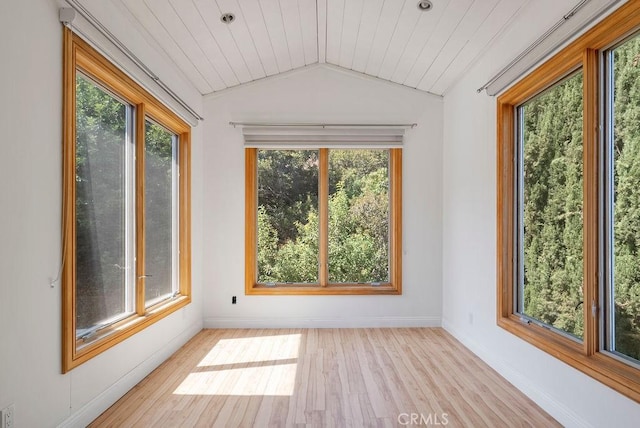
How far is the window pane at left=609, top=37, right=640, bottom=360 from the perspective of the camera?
6.91 feet

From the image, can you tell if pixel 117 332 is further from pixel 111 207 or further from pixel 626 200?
pixel 626 200

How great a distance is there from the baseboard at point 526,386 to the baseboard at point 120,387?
103 inches

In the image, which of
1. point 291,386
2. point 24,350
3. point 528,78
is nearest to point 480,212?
point 528,78

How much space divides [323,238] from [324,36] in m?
2.07

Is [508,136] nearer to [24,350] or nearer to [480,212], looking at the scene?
[480,212]

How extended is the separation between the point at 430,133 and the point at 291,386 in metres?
3.11

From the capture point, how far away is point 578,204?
2557 millimetres

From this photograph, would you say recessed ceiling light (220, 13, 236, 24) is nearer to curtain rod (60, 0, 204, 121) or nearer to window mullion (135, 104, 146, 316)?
curtain rod (60, 0, 204, 121)

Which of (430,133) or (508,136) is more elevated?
(430,133)

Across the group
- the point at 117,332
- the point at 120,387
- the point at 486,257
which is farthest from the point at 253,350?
the point at 486,257

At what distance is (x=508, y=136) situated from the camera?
3340 mm

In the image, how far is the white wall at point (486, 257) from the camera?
238 cm

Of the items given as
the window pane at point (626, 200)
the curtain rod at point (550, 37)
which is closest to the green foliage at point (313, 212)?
the curtain rod at point (550, 37)

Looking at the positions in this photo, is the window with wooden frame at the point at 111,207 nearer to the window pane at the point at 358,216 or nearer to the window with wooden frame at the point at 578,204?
the window pane at the point at 358,216
